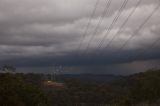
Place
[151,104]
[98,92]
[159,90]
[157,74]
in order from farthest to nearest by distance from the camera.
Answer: [98,92], [157,74], [159,90], [151,104]

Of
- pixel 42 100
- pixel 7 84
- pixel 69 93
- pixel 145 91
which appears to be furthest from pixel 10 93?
pixel 69 93

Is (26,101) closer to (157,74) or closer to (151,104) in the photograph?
(151,104)

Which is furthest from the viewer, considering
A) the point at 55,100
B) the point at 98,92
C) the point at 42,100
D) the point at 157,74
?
the point at 98,92

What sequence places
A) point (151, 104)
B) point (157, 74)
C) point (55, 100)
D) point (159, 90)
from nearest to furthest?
point (151, 104)
point (159, 90)
point (157, 74)
point (55, 100)

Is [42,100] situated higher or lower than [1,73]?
lower

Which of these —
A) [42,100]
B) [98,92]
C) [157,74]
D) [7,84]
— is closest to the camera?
[7,84]

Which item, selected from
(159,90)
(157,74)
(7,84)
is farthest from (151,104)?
(7,84)

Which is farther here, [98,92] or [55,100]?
[98,92]

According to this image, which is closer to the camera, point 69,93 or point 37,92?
point 37,92

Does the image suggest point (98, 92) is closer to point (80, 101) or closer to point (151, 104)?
point (80, 101)
